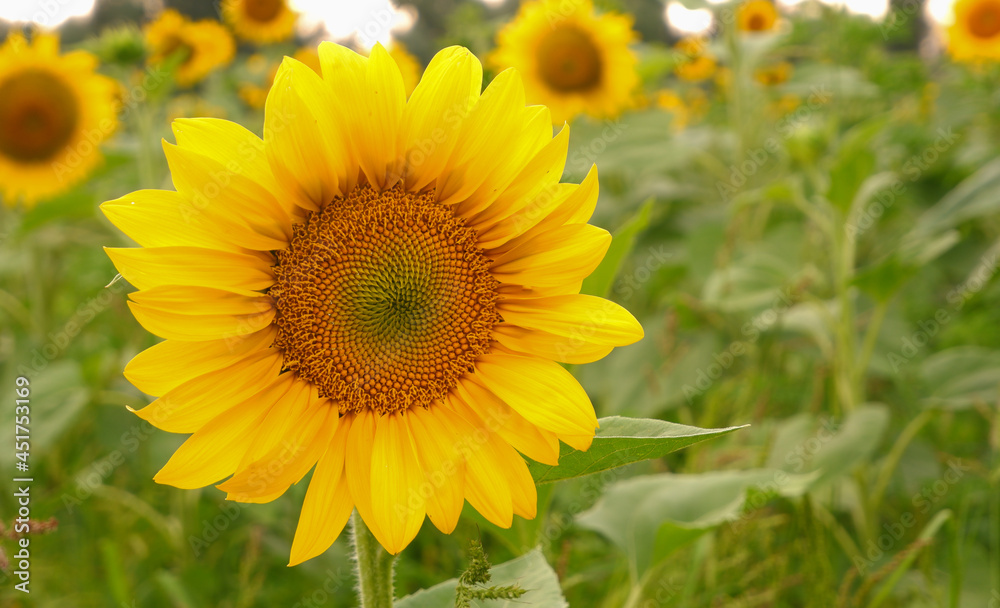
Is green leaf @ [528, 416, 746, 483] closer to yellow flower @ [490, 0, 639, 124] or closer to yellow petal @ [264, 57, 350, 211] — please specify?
yellow petal @ [264, 57, 350, 211]

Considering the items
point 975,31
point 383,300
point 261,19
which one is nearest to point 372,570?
point 383,300

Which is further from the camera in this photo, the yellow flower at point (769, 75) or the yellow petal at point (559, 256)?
the yellow flower at point (769, 75)

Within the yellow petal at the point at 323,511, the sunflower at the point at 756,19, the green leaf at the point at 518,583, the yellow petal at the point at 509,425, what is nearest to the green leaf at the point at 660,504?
the green leaf at the point at 518,583

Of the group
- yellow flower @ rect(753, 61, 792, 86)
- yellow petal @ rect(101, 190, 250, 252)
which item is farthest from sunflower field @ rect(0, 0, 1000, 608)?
yellow flower @ rect(753, 61, 792, 86)

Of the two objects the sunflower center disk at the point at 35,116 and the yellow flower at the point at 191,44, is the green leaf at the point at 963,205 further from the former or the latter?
the yellow flower at the point at 191,44

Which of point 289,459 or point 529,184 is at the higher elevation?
point 529,184

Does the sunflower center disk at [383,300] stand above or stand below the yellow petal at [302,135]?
below

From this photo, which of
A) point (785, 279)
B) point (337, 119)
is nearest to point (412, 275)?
point (337, 119)

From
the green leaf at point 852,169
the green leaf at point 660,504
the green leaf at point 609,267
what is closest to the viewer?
the green leaf at point 609,267

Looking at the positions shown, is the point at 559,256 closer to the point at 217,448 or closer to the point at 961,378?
the point at 217,448
